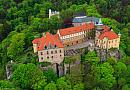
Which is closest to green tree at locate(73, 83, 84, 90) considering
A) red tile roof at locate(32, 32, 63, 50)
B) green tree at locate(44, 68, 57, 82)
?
green tree at locate(44, 68, 57, 82)

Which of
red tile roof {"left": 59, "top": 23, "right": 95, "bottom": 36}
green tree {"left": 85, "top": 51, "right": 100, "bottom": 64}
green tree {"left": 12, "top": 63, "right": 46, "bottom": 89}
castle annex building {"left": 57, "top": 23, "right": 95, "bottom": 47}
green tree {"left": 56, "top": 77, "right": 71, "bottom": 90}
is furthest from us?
red tile roof {"left": 59, "top": 23, "right": 95, "bottom": 36}

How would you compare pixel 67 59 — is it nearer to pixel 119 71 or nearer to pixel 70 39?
pixel 70 39

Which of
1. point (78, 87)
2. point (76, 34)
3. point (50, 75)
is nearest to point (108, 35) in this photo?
point (76, 34)

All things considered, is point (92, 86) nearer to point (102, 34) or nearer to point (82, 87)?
point (82, 87)

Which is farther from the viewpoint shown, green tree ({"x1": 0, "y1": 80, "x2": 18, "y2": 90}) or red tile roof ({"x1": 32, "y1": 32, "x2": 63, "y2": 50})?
red tile roof ({"x1": 32, "y1": 32, "x2": 63, "y2": 50})

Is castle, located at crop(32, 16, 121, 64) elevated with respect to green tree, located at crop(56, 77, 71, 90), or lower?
elevated

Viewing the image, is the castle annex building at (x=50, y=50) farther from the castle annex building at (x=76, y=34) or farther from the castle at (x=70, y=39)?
the castle annex building at (x=76, y=34)

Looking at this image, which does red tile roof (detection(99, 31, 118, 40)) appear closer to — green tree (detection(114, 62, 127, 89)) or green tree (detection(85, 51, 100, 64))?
green tree (detection(85, 51, 100, 64))

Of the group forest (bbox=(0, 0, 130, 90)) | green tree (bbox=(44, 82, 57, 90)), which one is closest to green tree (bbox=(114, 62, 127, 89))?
forest (bbox=(0, 0, 130, 90))

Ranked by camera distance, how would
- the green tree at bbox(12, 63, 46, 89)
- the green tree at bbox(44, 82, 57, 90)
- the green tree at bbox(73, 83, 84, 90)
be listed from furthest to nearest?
the green tree at bbox(12, 63, 46, 89), the green tree at bbox(73, 83, 84, 90), the green tree at bbox(44, 82, 57, 90)

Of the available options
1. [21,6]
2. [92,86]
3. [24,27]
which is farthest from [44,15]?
[92,86]

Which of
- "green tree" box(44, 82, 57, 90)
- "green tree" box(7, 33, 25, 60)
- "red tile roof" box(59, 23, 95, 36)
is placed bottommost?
"green tree" box(44, 82, 57, 90)
